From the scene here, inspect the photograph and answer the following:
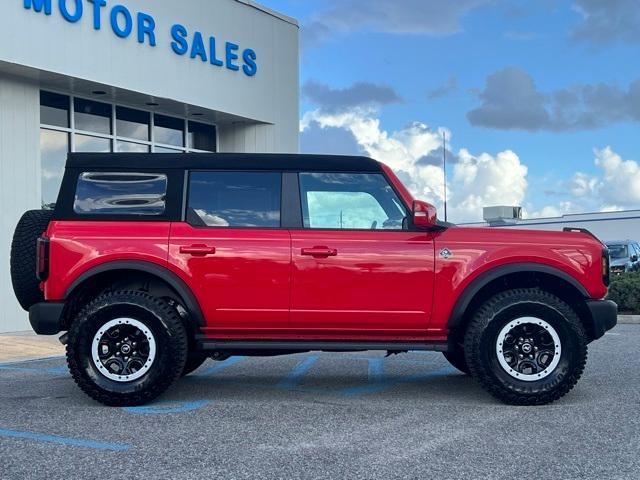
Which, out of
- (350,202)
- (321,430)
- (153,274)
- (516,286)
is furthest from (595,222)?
(321,430)

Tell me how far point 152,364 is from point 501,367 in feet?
8.96

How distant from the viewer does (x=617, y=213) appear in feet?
141

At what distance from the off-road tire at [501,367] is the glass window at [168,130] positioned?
1121cm

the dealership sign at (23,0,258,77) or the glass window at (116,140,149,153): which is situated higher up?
the dealership sign at (23,0,258,77)

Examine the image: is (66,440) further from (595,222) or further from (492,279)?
(595,222)

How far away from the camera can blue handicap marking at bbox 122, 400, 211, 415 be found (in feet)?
18.7

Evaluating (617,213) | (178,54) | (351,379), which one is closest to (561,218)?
(617,213)

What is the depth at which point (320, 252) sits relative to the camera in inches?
229

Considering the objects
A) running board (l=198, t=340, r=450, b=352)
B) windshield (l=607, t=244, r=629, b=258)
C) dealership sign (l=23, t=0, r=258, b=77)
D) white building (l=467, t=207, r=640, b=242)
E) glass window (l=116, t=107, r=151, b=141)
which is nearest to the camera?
running board (l=198, t=340, r=450, b=352)

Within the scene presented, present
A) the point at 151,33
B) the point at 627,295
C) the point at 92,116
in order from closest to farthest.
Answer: the point at 151,33
the point at 92,116
the point at 627,295

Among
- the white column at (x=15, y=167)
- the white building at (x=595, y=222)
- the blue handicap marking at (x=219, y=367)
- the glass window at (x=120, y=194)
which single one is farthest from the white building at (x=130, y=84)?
the white building at (x=595, y=222)

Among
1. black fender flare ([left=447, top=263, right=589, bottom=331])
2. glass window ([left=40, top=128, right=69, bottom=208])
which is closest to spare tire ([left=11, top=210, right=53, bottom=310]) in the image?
black fender flare ([left=447, top=263, right=589, bottom=331])

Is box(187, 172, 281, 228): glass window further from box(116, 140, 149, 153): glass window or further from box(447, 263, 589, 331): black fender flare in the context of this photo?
box(116, 140, 149, 153): glass window

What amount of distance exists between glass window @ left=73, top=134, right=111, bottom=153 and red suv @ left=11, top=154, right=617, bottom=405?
26.2 feet
